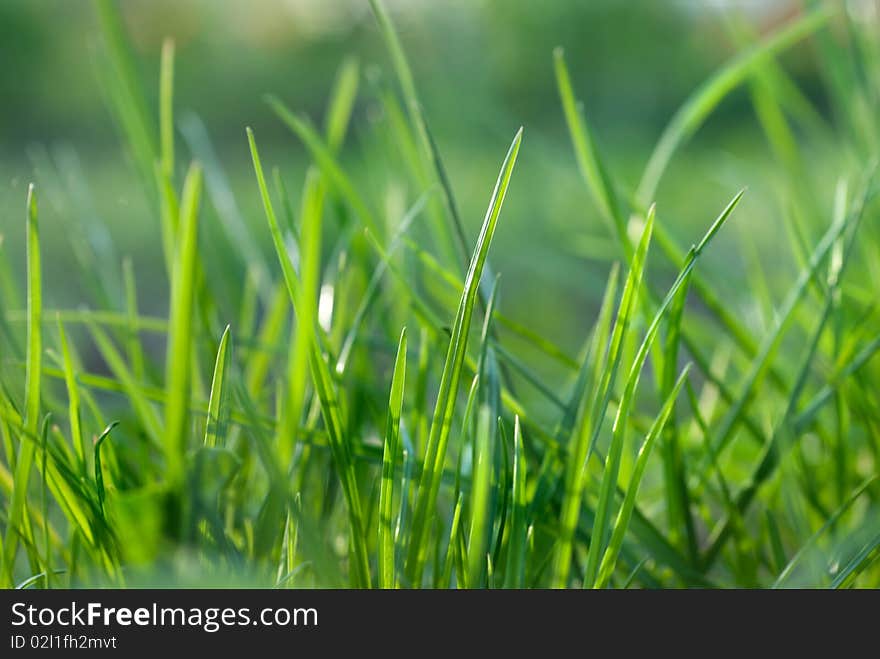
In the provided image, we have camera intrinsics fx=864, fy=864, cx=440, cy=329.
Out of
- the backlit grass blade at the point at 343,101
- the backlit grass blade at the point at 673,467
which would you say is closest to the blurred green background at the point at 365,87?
the backlit grass blade at the point at 343,101

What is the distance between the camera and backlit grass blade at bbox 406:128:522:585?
0.16m

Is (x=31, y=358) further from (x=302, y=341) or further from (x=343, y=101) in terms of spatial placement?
(x=343, y=101)

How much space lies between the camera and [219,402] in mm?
172

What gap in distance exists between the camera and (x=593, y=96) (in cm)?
338

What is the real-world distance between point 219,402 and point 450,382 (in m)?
0.05

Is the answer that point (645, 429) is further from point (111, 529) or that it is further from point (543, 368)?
point (543, 368)

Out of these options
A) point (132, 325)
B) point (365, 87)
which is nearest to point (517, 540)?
point (132, 325)

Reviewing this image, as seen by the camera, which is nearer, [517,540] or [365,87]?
[517,540]

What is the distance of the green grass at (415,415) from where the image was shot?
16 centimetres

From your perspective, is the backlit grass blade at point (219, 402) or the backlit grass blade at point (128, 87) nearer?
the backlit grass blade at point (219, 402)

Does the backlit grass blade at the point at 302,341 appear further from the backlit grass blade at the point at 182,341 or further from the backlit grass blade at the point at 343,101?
the backlit grass blade at the point at 343,101

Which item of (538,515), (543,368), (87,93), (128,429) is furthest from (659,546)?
(87,93)

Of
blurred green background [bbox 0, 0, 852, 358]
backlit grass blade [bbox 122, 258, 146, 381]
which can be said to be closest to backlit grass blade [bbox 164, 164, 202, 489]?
backlit grass blade [bbox 122, 258, 146, 381]
